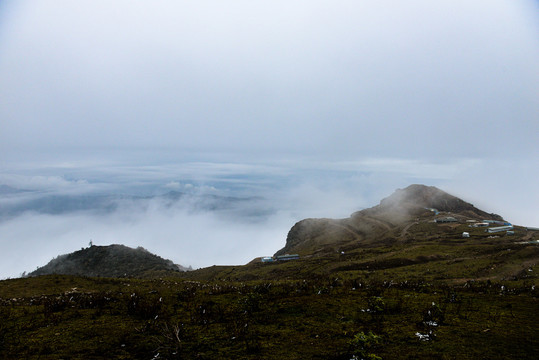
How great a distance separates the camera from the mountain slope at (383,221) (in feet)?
426

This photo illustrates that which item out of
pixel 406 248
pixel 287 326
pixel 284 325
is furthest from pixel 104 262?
pixel 287 326

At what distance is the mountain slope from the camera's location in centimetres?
12975

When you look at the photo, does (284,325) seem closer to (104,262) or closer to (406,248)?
(406,248)

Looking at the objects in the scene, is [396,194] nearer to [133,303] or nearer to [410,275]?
[410,275]

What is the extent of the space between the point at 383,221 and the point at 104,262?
137 m

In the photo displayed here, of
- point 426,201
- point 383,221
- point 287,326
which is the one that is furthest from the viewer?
point 426,201

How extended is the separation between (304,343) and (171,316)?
801 cm

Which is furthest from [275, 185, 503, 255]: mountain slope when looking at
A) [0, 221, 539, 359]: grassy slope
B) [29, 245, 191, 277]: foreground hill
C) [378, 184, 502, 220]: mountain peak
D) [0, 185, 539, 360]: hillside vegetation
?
[0, 185, 539, 360]: hillside vegetation

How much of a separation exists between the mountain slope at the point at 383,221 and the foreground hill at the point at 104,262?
6559 cm

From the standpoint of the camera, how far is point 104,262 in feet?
417

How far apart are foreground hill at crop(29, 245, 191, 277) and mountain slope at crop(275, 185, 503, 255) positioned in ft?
215

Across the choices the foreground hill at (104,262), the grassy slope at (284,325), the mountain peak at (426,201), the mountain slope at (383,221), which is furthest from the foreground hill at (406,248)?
the foreground hill at (104,262)

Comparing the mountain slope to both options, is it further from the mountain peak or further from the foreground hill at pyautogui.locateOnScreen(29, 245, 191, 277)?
the foreground hill at pyautogui.locateOnScreen(29, 245, 191, 277)

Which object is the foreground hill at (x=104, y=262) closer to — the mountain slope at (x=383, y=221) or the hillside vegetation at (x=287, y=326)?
the mountain slope at (x=383, y=221)
